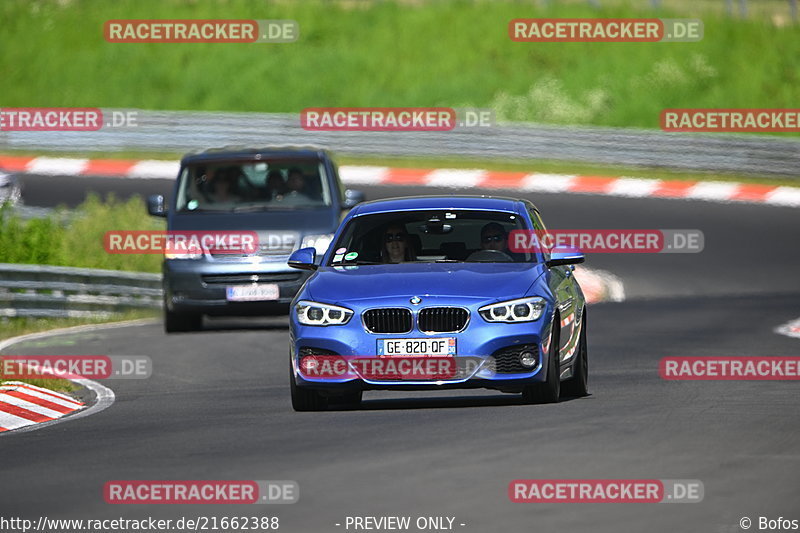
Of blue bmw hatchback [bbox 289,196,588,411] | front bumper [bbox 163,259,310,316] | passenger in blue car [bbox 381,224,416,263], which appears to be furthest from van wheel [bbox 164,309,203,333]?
blue bmw hatchback [bbox 289,196,588,411]

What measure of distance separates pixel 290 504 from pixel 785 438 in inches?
129

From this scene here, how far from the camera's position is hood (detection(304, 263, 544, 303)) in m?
12.0

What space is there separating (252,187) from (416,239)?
7219 mm

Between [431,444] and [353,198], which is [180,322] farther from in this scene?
[431,444]

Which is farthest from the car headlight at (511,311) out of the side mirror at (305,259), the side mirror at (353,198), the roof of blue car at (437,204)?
the side mirror at (353,198)

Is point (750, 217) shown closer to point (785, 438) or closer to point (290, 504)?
point (785, 438)

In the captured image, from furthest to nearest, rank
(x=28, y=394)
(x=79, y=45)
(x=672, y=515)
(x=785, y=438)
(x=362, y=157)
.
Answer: (x=79, y=45)
(x=362, y=157)
(x=28, y=394)
(x=785, y=438)
(x=672, y=515)

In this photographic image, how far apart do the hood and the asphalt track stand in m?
0.78

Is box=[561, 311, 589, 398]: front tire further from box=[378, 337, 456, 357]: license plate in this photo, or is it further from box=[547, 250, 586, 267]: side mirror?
box=[378, 337, 456, 357]: license plate

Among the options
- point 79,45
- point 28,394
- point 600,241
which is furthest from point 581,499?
point 79,45

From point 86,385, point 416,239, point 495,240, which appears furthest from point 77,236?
point 495,240

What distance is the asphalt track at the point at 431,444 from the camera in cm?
849

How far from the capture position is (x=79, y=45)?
47.9 meters

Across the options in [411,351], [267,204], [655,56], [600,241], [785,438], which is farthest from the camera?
[655,56]
